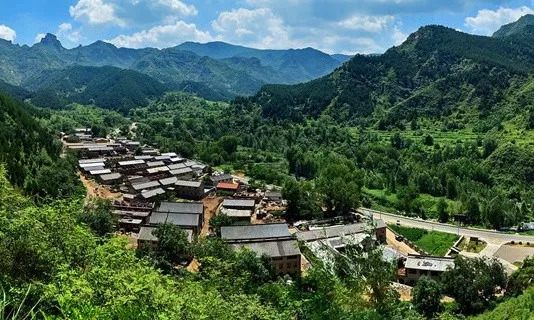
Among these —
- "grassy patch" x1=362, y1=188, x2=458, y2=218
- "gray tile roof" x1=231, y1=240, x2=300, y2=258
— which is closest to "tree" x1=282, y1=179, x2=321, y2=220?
"gray tile roof" x1=231, y1=240, x2=300, y2=258

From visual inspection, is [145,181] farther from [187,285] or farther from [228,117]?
[228,117]

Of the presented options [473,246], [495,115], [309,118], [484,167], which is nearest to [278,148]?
[309,118]

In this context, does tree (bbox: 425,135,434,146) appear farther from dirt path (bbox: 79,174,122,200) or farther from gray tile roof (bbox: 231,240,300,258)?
gray tile roof (bbox: 231,240,300,258)

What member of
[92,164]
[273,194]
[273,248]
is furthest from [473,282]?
[92,164]

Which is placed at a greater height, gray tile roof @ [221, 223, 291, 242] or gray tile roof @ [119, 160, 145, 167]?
gray tile roof @ [119, 160, 145, 167]

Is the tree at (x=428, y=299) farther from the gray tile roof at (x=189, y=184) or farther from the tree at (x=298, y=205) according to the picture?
the gray tile roof at (x=189, y=184)

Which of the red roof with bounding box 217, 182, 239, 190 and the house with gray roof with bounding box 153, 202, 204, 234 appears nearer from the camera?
the house with gray roof with bounding box 153, 202, 204, 234

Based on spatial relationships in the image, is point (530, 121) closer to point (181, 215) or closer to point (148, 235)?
point (181, 215)
